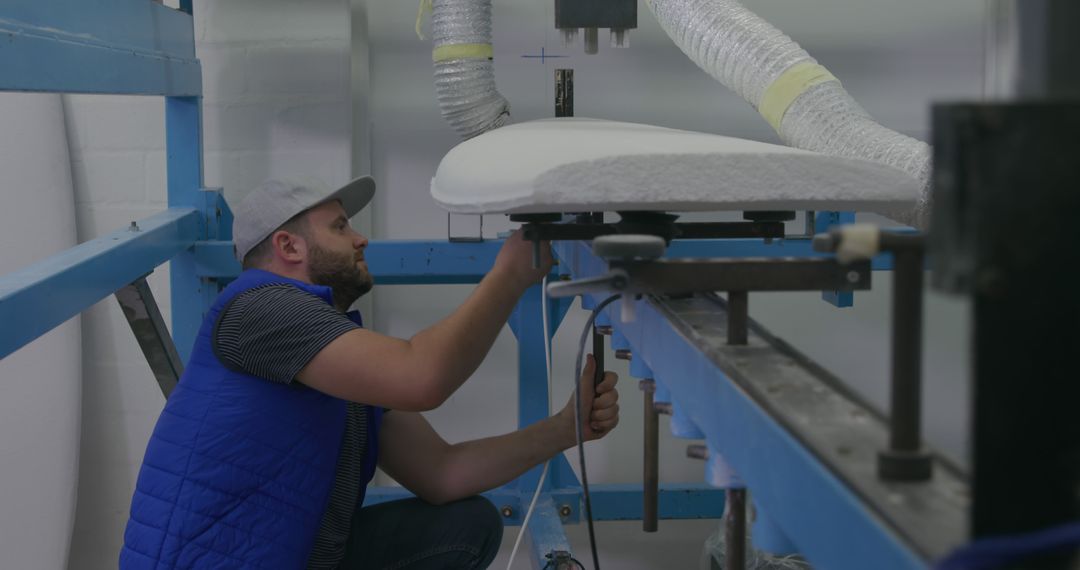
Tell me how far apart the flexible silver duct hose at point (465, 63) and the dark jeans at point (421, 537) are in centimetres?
72

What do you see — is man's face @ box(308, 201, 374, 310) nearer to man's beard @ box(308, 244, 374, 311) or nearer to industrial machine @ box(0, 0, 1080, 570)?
man's beard @ box(308, 244, 374, 311)

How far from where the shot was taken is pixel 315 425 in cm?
168

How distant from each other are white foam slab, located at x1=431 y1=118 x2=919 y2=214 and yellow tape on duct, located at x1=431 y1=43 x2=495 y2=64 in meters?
1.07

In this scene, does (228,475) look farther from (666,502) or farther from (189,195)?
(666,502)

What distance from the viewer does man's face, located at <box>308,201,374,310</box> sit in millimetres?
1843

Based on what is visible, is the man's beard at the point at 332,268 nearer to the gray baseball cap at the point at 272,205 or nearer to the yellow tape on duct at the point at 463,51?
the gray baseball cap at the point at 272,205

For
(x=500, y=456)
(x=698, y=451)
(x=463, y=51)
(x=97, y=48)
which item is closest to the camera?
(x=698, y=451)

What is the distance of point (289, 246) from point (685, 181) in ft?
3.34

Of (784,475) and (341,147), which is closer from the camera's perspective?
(784,475)

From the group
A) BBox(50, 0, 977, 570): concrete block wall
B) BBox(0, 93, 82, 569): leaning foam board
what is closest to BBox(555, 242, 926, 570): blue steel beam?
BBox(50, 0, 977, 570): concrete block wall

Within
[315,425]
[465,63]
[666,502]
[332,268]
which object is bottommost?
[666,502]

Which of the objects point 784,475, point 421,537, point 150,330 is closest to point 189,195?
point 150,330

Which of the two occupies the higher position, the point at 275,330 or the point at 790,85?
the point at 790,85

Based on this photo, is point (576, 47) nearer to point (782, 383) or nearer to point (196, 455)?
point (196, 455)
